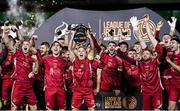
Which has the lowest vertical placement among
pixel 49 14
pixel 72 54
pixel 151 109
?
pixel 151 109

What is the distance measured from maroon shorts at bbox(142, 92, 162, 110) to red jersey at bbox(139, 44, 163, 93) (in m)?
0.09

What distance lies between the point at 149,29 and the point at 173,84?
1.17 meters

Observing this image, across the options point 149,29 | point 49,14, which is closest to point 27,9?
point 49,14

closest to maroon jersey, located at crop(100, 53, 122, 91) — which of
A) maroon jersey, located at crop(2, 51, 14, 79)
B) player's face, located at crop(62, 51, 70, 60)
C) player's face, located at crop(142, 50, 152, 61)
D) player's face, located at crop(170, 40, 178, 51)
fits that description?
player's face, located at crop(62, 51, 70, 60)

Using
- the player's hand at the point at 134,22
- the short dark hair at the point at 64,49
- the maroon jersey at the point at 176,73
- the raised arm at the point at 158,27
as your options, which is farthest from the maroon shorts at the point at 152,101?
the short dark hair at the point at 64,49

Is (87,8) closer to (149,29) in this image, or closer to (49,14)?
(49,14)

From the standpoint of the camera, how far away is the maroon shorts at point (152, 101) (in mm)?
9320

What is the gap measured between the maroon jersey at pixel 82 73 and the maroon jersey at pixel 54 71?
236 mm

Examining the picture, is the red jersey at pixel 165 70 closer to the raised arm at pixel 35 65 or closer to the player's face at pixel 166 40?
the player's face at pixel 166 40

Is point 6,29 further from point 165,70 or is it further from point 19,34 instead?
point 165,70

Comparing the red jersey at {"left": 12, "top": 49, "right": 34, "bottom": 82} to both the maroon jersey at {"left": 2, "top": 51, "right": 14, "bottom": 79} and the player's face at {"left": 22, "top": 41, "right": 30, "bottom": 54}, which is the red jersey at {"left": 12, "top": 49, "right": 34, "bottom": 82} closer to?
the player's face at {"left": 22, "top": 41, "right": 30, "bottom": 54}

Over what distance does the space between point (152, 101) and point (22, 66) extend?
2638 millimetres

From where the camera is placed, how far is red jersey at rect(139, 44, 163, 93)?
30.8 ft

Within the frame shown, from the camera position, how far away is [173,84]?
9.63 m
